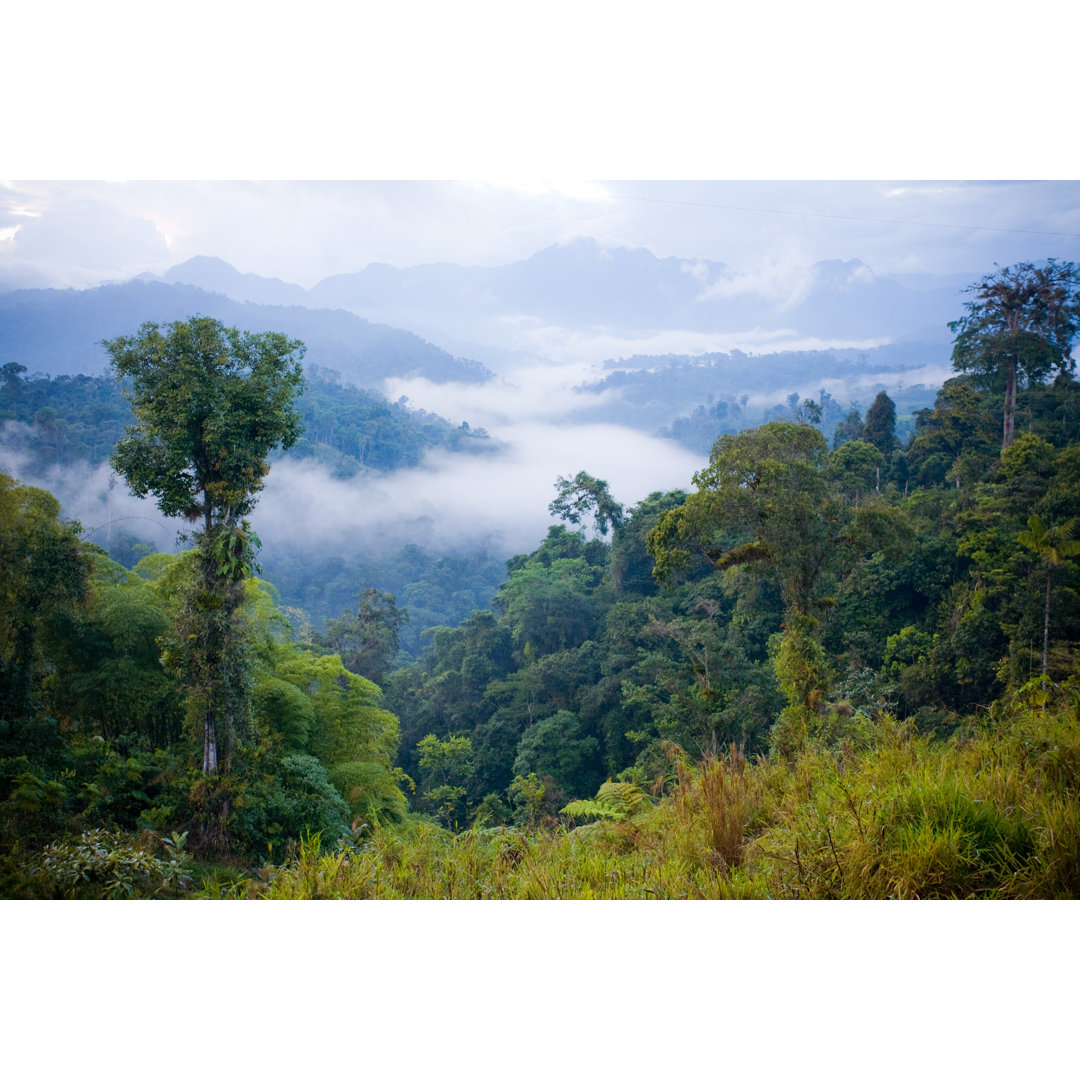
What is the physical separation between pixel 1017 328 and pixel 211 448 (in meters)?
11.0

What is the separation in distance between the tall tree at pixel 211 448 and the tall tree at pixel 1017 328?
271 inches

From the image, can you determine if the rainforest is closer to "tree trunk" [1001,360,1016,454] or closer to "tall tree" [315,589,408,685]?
"tree trunk" [1001,360,1016,454]

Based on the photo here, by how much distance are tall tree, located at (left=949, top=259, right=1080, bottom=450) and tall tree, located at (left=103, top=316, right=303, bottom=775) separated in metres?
6.88

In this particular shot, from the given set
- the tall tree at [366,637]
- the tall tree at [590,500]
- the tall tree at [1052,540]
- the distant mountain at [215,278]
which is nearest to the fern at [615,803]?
the tall tree at [1052,540]

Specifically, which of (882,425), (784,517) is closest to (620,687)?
(784,517)

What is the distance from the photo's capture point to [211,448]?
437cm

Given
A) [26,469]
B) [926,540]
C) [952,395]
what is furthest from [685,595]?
[26,469]

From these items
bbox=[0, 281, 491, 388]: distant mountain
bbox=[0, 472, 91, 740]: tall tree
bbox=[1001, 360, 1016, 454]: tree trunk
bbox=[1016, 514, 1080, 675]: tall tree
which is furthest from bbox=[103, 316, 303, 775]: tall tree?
bbox=[1001, 360, 1016, 454]: tree trunk

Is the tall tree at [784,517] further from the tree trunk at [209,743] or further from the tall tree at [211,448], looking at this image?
the tree trunk at [209,743]

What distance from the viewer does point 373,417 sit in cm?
3009

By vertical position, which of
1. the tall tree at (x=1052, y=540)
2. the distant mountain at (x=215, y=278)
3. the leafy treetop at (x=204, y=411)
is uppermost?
the distant mountain at (x=215, y=278)

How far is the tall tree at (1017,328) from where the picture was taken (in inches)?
282

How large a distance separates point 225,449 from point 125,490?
0.90 meters

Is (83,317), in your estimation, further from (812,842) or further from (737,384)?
(737,384)
